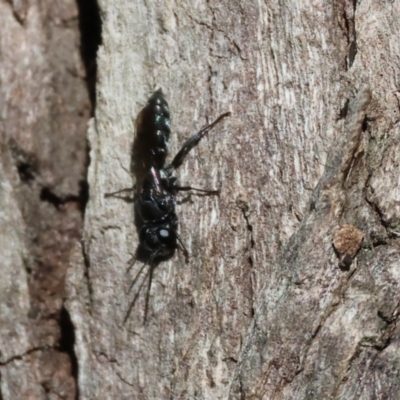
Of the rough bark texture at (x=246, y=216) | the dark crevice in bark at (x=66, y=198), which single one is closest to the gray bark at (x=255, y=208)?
the rough bark texture at (x=246, y=216)

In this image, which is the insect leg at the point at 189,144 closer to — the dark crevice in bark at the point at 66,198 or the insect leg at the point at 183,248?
the insect leg at the point at 183,248

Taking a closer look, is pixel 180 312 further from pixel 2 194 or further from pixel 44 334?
pixel 2 194

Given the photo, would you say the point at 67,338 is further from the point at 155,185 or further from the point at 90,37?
the point at 90,37

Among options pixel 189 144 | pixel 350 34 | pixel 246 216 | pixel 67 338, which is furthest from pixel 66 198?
pixel 350 34

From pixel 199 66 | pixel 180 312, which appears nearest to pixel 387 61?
pixel 199 66

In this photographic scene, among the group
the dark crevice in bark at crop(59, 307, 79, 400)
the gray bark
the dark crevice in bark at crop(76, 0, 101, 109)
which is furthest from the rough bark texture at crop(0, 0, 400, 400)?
the dark crevice in bark at crop(76, 0, 101, 109)

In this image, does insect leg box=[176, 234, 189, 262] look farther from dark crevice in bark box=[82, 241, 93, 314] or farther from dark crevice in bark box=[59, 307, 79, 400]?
dark crevice in bark box=[59, 307, 79, 400]
